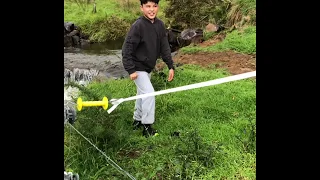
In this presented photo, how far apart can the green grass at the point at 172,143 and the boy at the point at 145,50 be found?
24 cm

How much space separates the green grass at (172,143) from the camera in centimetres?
278

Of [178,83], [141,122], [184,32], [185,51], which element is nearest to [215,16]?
[184,32]

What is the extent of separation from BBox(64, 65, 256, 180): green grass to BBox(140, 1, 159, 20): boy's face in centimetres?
75

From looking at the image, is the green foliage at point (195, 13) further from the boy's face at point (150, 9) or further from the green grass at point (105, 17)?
the boy's face at point (150, 9)

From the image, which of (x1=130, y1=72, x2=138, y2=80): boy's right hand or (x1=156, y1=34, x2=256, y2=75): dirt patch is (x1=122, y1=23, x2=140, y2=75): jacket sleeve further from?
(x1=156, y1=34, x2=256, y2=75): dirt patch

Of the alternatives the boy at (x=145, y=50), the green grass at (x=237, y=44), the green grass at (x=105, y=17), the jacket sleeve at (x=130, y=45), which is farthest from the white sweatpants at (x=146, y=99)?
the green grass at (x=105, y=17)

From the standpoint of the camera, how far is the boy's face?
3111mm

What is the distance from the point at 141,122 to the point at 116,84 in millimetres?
1690

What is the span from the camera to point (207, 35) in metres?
7.63

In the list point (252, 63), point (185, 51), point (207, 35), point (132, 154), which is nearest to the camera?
point (132, 154)

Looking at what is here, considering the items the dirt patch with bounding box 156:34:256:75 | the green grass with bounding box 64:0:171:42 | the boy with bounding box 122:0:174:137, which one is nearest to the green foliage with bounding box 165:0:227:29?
the green grass with bounding box 64:0:171:42
